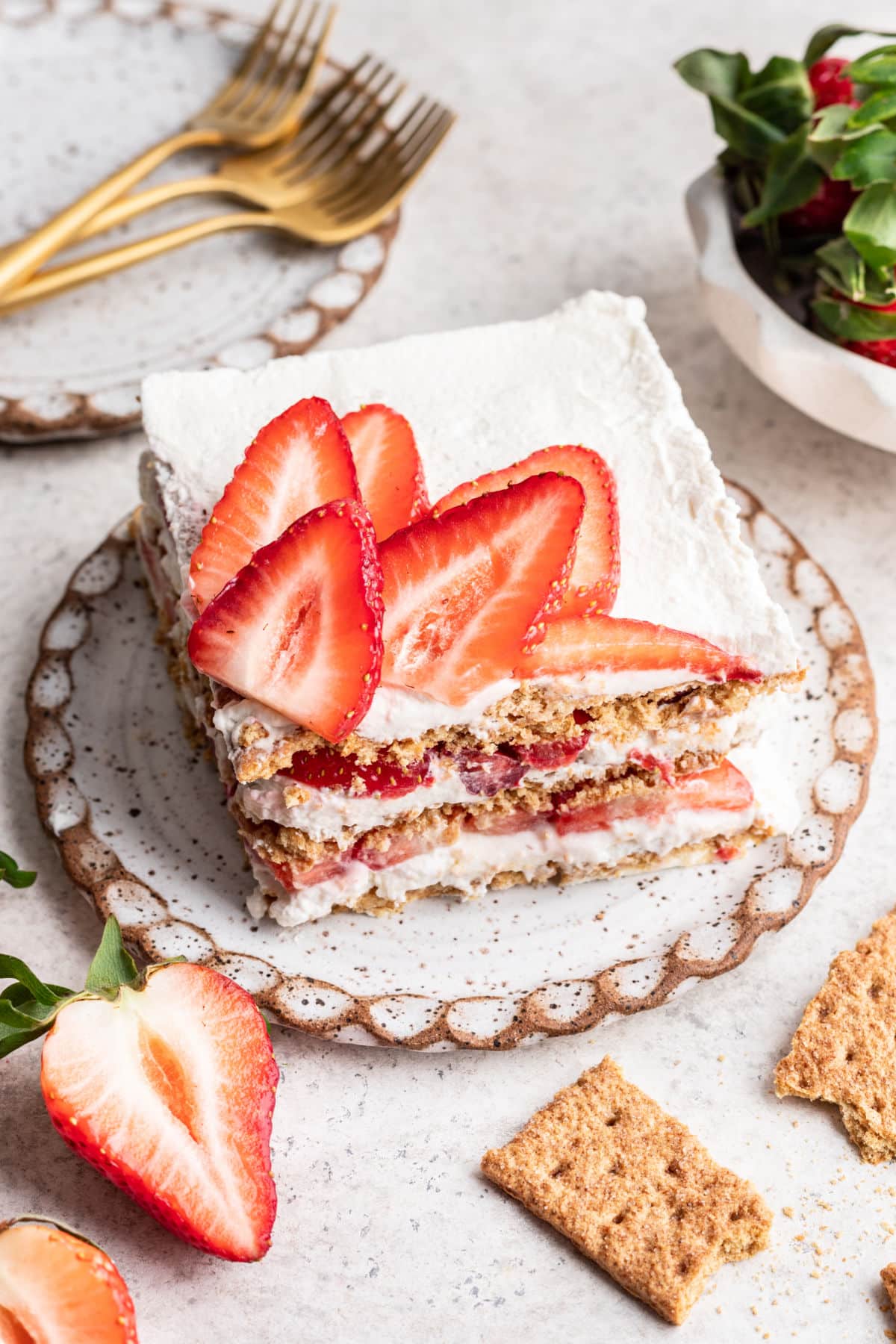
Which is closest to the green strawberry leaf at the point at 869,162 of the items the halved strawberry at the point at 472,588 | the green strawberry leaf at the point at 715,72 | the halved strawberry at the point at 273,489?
the green strawberry leaf at the point at 715,72

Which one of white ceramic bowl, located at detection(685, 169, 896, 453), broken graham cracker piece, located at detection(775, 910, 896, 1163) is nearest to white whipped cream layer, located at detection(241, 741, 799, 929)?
broken graham cracker piece, located at detection(775, 910, 896, 1163)

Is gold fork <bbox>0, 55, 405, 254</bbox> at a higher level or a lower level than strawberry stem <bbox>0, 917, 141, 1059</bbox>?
higher

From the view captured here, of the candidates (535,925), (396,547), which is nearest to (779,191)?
(396,547)

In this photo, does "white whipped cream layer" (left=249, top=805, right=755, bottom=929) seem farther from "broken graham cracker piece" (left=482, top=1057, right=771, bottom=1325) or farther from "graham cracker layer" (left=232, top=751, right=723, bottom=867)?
"broken graham cracker piece" (left=482, top=1057, right=771, bottom=1325)

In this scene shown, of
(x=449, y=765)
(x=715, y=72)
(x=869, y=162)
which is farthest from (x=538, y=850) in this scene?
(x=715, y=72)

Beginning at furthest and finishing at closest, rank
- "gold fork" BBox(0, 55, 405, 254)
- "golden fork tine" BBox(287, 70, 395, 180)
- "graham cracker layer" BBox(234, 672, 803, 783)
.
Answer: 1. "golden fork tine" BBox(287, 70, 395, 180)
2. "gold fork" BBox(0, 55, 405, 254)
3. "graham cracker layer" BBox(234, 672, 803, 783)

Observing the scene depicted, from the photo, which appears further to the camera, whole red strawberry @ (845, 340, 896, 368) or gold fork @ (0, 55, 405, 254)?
gold fork @ (0, 55, 405, 254)

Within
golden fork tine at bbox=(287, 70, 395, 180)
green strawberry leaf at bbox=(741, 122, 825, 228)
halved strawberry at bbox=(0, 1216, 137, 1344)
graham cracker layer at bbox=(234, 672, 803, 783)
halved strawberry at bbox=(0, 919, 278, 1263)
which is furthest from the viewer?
golden fork tine at bbox=(287, 70, 395, 180)

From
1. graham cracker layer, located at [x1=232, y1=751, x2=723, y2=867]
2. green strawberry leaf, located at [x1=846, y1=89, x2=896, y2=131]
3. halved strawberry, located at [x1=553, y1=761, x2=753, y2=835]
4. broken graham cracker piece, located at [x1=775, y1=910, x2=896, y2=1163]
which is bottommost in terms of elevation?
broken graham cracker piece, located at [x1=775, y1=910, x2=896, y2=1163]
